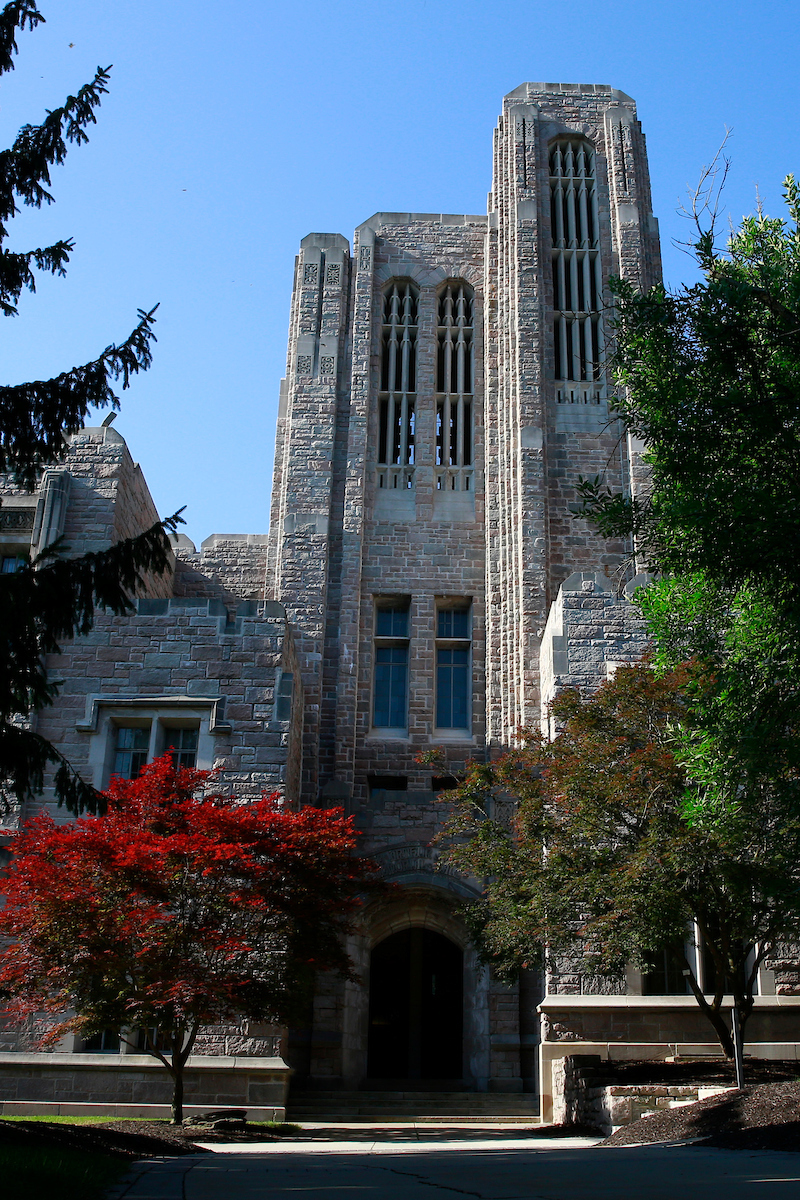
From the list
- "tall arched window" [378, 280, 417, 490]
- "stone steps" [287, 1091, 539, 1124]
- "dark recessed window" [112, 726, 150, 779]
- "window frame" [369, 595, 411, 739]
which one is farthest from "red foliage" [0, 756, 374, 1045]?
"tall arched window" [378, 280, 417, 490]

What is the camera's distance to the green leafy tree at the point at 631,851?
39.7 feet

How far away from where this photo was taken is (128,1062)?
52.2 ft

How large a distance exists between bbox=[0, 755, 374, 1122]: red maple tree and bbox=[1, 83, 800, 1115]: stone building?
2292 mm

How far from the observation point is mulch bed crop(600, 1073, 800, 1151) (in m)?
8.95

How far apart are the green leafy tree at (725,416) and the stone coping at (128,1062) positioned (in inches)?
369

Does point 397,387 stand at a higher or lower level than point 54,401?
higher

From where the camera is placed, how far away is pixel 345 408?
989 inches

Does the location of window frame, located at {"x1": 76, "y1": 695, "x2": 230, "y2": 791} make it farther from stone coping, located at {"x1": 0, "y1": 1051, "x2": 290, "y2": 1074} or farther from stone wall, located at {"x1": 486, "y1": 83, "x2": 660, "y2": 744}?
stone wall, located at {"x1": 486, "y1": 83, "x2": 660, "y2": 744}

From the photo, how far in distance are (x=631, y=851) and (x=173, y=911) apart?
5788 millimetres

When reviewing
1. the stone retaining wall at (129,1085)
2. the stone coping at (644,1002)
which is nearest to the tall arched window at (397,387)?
the stone coping at (644,1002)

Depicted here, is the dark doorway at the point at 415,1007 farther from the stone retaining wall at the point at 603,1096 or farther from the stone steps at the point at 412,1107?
the stone retaining wall at the point at 603,1096

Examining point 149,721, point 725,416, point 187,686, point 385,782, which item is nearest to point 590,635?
point 385,782

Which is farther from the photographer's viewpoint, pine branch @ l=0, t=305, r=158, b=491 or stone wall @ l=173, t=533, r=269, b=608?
stone wall @ l=173, t=533, r=269, b=608

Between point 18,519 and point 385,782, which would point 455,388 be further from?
point 18,519
